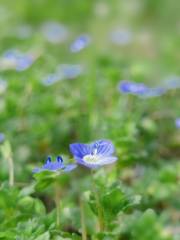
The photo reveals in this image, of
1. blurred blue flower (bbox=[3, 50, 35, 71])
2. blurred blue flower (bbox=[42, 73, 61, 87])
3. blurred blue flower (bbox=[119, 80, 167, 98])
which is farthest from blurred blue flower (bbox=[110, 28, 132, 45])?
blurred blue flower (bbox=[119, 80, 167, 98])

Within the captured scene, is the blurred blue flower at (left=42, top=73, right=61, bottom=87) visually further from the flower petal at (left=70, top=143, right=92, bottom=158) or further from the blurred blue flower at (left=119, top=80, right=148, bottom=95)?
the flower petal at (left=70, top=143, right=92, bottom=158)

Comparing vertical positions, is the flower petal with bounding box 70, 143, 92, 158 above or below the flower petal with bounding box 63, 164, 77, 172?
above

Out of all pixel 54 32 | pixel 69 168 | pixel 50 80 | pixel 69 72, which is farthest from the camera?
pixel 54 32

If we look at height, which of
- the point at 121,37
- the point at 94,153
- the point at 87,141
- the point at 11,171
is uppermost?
the point at 121,37

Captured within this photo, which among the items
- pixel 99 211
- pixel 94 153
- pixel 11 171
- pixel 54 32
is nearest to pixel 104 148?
pixel 94 153

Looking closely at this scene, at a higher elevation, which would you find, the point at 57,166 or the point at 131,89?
the point at 131,89

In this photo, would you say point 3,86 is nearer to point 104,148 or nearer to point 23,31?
point 104,148
